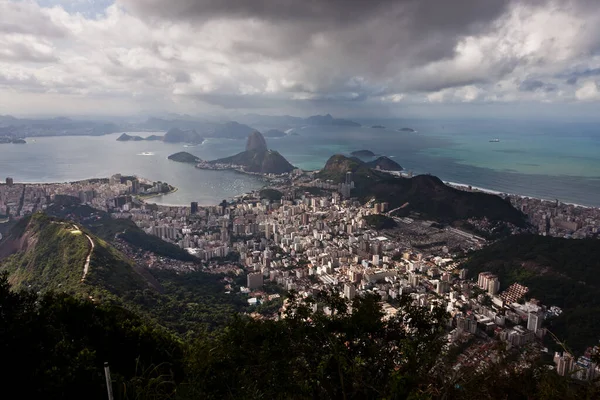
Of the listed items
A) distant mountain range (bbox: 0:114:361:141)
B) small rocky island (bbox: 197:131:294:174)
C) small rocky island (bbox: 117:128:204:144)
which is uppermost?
distant mountain range (bbox: 0:114:361:141)

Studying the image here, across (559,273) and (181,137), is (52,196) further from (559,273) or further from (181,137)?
(181,137)

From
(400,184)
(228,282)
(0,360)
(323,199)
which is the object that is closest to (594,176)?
(400,184)

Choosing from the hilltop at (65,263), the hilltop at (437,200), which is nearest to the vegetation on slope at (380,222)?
the hilltop at (437,200)

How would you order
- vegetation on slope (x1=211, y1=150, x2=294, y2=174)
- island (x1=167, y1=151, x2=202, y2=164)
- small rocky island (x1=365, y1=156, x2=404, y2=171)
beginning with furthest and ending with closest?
island (x1=167, y1=151, x2=202, y2=164), vegetation on slope (x1=211, y1=150, x2=294, y2=174), small rocky island (x1=365, y1=156, x2=404, y2=171)

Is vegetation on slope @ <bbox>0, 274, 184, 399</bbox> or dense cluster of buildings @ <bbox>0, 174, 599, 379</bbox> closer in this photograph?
vegetation on slope @ <bbox>0, 274, 184, 399</bbox>

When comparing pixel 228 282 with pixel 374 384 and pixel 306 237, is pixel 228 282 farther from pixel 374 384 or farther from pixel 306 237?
pixel 374 384

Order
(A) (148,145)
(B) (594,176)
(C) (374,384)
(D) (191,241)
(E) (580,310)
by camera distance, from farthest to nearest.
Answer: (A) (148,145) → (B) (594,176) → (D) (191,241) → (E) (580,310) → (C) (374,384)

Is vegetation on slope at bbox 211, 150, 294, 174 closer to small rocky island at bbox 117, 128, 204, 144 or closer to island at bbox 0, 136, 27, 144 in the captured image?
small rocky island at bbox 117, 128, 204, 144

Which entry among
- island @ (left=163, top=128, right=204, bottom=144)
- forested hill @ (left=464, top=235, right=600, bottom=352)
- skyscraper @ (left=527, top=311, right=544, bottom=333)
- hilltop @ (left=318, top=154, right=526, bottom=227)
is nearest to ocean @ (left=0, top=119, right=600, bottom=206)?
island @ (left=163, top=128, right=204, bottom=144)
